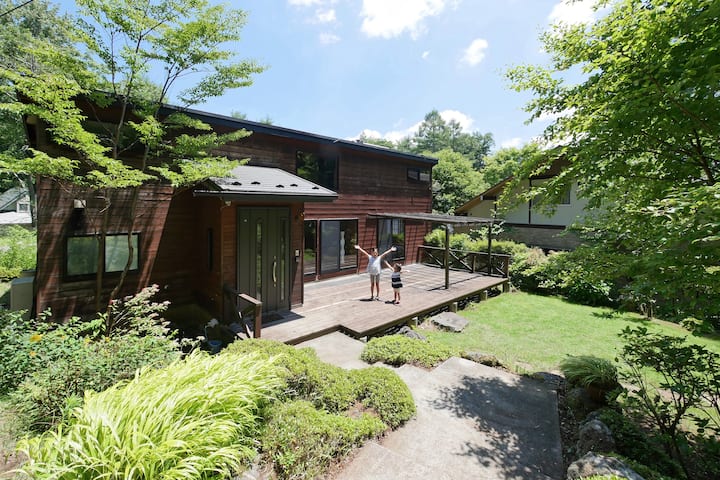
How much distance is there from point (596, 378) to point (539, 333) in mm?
4184

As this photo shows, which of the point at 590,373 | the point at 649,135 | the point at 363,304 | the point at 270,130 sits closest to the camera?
the point at 649,135

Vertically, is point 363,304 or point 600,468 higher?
point 600,468

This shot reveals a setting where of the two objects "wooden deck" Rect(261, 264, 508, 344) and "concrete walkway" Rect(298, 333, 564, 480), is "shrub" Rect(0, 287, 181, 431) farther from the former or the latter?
"concrete walkway" Rect(298, 333, 564, 480)

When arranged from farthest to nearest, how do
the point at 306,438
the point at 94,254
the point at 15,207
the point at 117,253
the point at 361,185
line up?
the point at 15,207, the point at 361,185, the point at 117,253, the point at 94,254, the point at 306,438

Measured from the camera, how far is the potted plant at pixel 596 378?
455 centimetres

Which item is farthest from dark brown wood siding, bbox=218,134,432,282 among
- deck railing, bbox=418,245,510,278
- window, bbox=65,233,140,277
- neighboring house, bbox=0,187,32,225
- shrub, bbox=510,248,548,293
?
neighboring house, bbox=0,187,32,225

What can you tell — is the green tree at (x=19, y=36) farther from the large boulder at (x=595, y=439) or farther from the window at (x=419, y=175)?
the large boulder at (x=595, y=439)

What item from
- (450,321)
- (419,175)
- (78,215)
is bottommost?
(450,321)

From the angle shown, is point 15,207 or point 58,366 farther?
point 15,207

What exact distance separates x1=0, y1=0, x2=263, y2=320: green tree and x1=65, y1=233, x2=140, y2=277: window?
1.48 feet

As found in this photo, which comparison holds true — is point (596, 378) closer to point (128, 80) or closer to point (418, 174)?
point (128, 80)

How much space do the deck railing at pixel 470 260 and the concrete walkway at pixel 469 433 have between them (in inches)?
342

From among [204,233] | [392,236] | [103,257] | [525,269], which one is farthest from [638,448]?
[392,236]

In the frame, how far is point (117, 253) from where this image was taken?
6.92m
